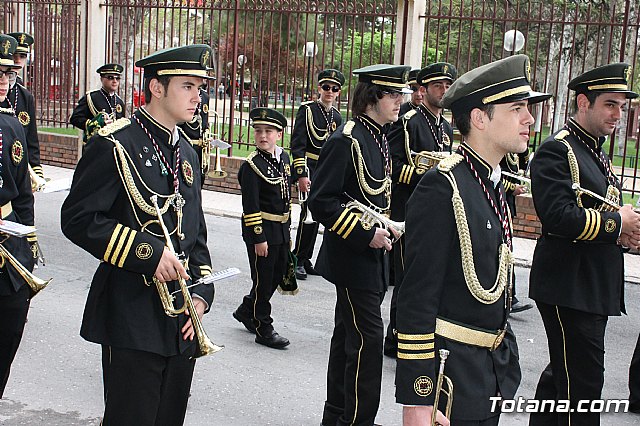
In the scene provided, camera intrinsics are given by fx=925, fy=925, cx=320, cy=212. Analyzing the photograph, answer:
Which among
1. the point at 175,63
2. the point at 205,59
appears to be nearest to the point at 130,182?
the point at 175,63

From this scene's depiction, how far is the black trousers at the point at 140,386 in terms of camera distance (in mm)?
3871

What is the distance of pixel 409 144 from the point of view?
25.7 feet

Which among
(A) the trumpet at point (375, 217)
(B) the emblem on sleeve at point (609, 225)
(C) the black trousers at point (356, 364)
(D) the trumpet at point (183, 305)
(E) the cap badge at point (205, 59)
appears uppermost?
(E) the cap badge at point (205, 59)

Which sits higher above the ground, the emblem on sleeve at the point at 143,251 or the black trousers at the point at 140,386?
the emblem on sleeve at the point at 143,251

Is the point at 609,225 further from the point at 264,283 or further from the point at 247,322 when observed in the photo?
the point at 247,322

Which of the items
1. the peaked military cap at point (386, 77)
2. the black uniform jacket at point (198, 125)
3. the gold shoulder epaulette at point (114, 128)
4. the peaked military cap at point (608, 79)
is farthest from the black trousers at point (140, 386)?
the black uniform jacket at point (198, 125)

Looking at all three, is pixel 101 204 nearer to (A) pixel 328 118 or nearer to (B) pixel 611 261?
(B) pixel 611 261

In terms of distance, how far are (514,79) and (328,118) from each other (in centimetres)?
654

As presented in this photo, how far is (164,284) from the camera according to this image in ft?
13.0

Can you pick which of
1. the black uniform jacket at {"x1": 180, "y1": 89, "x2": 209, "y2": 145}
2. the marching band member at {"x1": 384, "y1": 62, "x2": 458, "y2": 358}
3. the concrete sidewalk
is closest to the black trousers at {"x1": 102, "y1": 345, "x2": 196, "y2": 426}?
the marching band member at {"x1": 384, "y1": 62, "x2": 458, "y2": 358}

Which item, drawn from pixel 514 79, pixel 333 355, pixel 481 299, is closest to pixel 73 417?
pixel 333 355

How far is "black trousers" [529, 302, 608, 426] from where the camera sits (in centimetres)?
479

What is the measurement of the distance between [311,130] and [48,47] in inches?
367

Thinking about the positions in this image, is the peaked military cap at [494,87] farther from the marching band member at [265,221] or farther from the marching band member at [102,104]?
the marching band member at [102,104]
